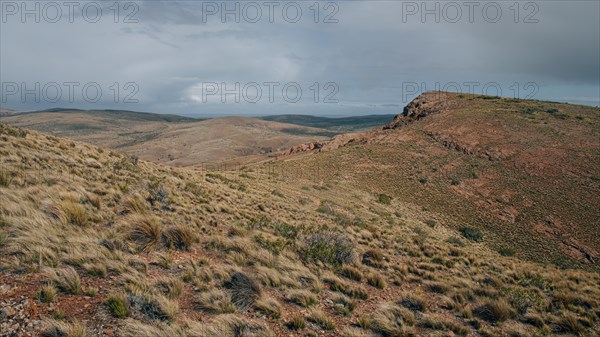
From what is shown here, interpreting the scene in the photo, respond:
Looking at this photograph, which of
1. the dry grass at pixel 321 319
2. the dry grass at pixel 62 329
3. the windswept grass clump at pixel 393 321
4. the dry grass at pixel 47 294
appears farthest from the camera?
the windswept grass clump at pixel 393 321

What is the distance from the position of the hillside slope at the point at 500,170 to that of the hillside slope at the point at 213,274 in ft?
42.6

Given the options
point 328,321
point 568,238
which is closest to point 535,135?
point 568,238

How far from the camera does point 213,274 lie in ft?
26.2

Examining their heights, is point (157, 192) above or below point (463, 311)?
above

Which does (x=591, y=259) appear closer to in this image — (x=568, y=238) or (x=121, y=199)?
(x=568, y=238)

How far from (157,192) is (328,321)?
9002 millimetres

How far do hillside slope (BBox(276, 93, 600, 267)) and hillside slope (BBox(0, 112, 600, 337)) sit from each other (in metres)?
13.0

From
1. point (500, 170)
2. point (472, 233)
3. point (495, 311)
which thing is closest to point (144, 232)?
point (495, 311)

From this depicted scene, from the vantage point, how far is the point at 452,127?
4478 centimetres

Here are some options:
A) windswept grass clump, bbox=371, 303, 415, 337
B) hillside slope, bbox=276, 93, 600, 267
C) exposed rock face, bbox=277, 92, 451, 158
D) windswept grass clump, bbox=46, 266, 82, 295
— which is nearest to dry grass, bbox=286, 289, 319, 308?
windswept grass clump, bbox=371, 303, 415, 337

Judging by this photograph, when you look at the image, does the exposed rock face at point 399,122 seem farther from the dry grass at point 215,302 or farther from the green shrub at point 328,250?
the dry grass at point 215,302

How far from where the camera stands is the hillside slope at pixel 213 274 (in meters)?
6.07

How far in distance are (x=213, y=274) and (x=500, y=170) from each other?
116ft

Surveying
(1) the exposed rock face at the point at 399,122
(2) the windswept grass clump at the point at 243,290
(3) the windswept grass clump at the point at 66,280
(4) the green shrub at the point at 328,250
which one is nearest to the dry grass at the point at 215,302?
(2) the windswept grass clump at the point at 243,290
